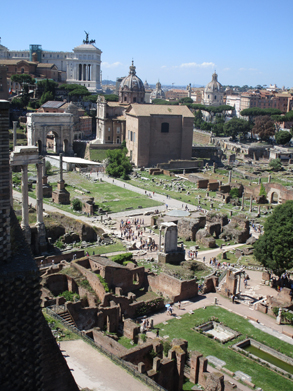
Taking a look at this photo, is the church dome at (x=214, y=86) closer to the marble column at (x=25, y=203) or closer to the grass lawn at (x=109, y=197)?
the grass lawn at (x=109, y=197)

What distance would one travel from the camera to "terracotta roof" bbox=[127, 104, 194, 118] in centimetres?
6138

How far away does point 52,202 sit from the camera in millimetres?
Result: 40625

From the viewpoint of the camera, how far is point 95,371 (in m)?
13.3

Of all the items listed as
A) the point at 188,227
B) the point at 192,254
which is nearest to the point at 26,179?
the point at 192,254

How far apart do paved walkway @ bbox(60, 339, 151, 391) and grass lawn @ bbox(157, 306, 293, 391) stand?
5.11 metres

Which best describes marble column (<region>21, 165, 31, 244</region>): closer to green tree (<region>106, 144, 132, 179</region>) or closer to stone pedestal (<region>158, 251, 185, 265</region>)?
stone pedestal (<region>158, 251, 185, 265</region>)

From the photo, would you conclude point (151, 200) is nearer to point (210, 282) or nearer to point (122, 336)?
point (210, 282)

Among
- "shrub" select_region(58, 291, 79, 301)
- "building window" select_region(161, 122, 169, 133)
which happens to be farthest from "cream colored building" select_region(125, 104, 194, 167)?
"shrub" select_region(58, 291, 79, 301)

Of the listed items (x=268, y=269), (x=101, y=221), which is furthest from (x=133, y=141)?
(x=268, y=269)

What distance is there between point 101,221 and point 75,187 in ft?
37.8

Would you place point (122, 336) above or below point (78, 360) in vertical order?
below

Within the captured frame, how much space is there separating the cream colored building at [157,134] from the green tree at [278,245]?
120 ft

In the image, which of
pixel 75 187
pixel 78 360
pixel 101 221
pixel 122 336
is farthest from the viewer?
pixel 75 187

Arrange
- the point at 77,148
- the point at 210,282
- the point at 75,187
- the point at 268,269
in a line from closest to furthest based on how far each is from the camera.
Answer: the point at 210,282, the point at 268,269, the point at 75,187, the point at 77,148
